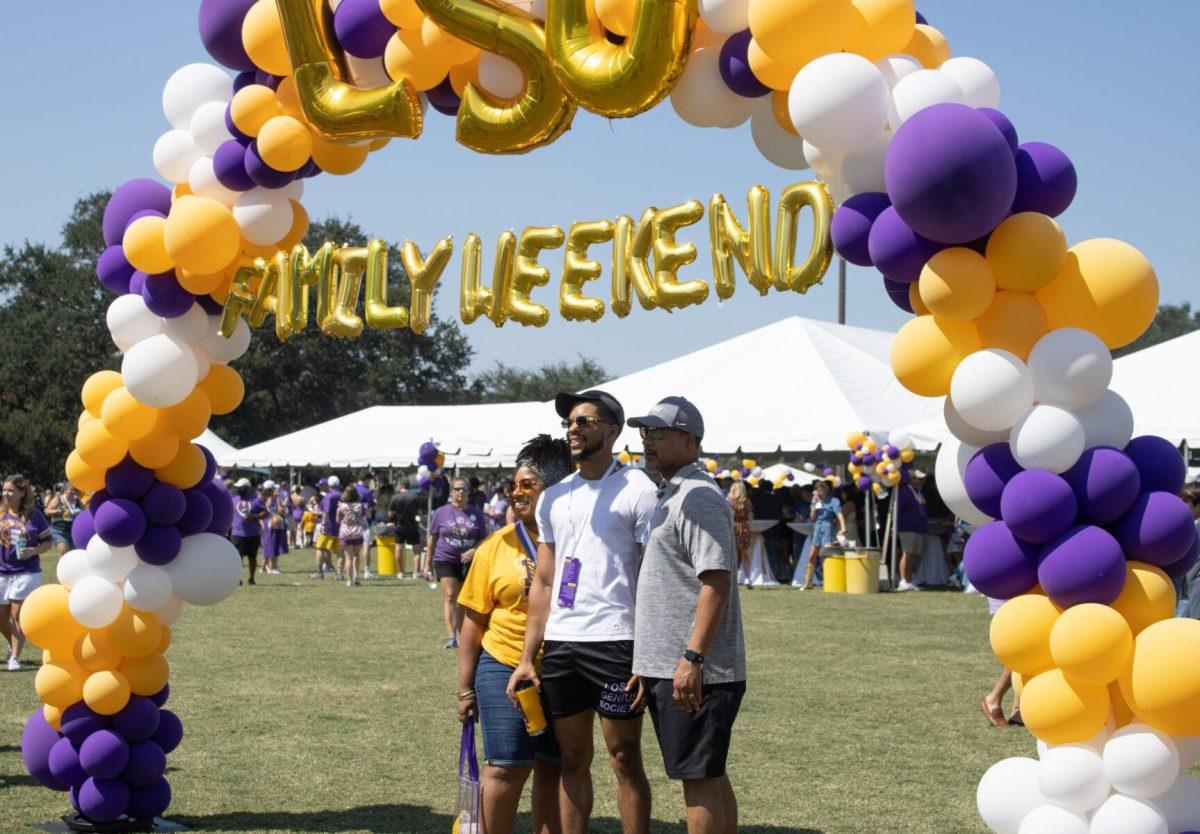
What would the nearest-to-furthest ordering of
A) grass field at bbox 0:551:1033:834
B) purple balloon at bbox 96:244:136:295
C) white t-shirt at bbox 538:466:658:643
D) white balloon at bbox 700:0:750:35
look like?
white balloon at bbox 700:0:750:35
white t-shirt at bbox 538:466:658:643
grass field at bbox 0:551:1033:834
purple balloon at bbox 96:244:136:295

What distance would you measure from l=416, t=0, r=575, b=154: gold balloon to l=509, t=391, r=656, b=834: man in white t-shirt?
3.66 ft

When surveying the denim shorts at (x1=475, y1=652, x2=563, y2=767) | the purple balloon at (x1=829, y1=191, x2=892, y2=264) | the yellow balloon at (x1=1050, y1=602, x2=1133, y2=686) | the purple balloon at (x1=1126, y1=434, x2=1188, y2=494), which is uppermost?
the purple balloon at (x1=829, y1=191, x2=892, y2=264)

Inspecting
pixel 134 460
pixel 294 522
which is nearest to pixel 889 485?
pixel 134 460

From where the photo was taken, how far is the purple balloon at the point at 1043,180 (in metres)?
4.37

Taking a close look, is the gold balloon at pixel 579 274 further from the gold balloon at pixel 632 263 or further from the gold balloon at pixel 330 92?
the gold balloon at pixel 330 92

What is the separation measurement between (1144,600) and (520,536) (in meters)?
2.55

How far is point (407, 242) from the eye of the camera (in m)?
6.04

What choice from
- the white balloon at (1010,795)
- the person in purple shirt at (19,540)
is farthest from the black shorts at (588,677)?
the person in purple shirt at (19,540)

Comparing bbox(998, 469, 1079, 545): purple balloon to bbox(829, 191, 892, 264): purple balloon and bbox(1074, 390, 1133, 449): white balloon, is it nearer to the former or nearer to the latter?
bbox(1074, 390, 1133, 449): white balloon

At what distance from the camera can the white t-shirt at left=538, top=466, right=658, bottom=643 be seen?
5.18 m

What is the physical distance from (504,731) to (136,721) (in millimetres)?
2492

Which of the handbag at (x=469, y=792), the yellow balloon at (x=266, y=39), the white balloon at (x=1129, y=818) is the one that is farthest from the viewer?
the yellow balloon at (x=266, y=39)

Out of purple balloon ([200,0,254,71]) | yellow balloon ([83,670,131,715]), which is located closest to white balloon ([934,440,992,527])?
purple balloon ([200,0,254,71])

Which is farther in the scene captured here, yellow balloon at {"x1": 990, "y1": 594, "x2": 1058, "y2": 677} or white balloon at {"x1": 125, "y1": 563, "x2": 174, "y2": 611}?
white balloon at {"x1": 125, "y1": 563, "x2": 174, "y2": 611}
